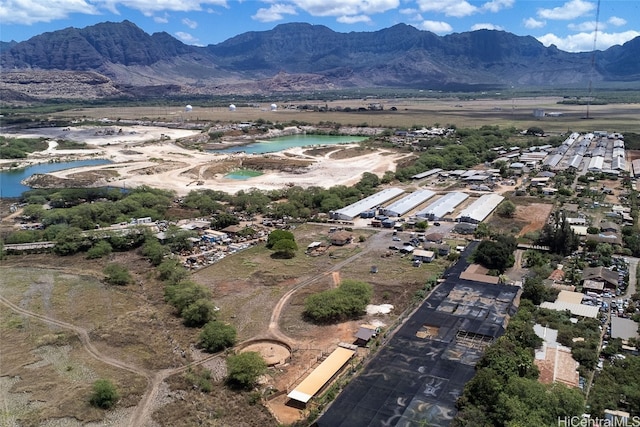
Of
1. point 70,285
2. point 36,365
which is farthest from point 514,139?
point 36,365

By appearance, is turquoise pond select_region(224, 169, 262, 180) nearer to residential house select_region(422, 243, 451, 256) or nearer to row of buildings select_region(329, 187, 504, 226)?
row of buildings select_region(329, 187, 504, 226)

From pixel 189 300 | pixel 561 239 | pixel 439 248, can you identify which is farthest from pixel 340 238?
Answer: pixel 561 239

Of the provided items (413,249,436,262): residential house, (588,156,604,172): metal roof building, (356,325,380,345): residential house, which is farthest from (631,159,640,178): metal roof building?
(356,325,380,345): residential house

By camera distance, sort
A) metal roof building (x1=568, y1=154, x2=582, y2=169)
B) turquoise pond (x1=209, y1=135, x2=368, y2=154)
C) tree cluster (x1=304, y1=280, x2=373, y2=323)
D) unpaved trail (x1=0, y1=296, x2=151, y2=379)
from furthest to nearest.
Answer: turquoise pond (x1=209, y1=135, x2=368, y2=154), metal roof building (x1=568, y1=154, x2=582, y2=169), tree cluster (x1=304, y1=280, x2=373, y2=323), unpaved trail (x1=0, y1=296, x2=151, y2=379)

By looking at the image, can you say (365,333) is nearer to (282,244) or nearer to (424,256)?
(424,256)

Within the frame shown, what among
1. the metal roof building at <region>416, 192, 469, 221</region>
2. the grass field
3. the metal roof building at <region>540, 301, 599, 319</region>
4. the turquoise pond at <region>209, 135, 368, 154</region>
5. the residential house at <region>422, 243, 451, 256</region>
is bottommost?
the metal roof building at <region>540, 301, 599, 319</region>

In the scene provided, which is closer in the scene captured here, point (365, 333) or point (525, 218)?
point (365, 333)
